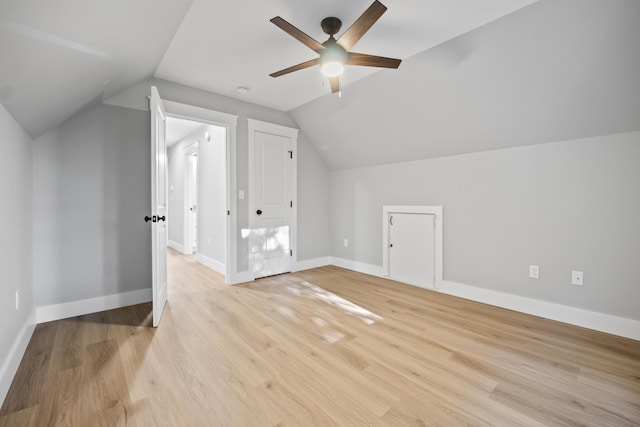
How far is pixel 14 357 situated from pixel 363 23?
9.83 feet

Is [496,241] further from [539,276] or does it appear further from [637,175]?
[637,175]

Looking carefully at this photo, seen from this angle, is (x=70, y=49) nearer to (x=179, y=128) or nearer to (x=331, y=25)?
(x=331, y=25)

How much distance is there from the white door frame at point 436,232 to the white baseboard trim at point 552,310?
0.16 m

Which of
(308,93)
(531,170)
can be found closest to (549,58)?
(531,170)

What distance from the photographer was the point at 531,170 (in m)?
2.67

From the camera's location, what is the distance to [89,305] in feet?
8.81

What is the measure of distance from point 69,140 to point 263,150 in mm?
2047

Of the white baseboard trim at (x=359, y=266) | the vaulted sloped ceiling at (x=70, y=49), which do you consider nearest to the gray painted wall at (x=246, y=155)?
the white baseboard trim at (x=359, y=266)

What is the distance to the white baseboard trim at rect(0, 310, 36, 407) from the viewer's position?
151cm

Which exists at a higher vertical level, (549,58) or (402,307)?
(549,58)

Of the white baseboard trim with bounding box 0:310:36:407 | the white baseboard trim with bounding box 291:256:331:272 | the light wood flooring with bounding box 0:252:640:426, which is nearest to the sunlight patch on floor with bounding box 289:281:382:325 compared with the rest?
the light wood flooring with bounding box 0:252:640:426

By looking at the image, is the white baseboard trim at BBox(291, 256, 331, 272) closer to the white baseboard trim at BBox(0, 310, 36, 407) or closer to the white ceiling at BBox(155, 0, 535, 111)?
the white ceiling at BBox(155, 0, 535, 111)

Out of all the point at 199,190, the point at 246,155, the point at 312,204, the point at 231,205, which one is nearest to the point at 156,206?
the point at 231,205

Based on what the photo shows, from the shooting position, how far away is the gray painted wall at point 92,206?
98.6 inches
